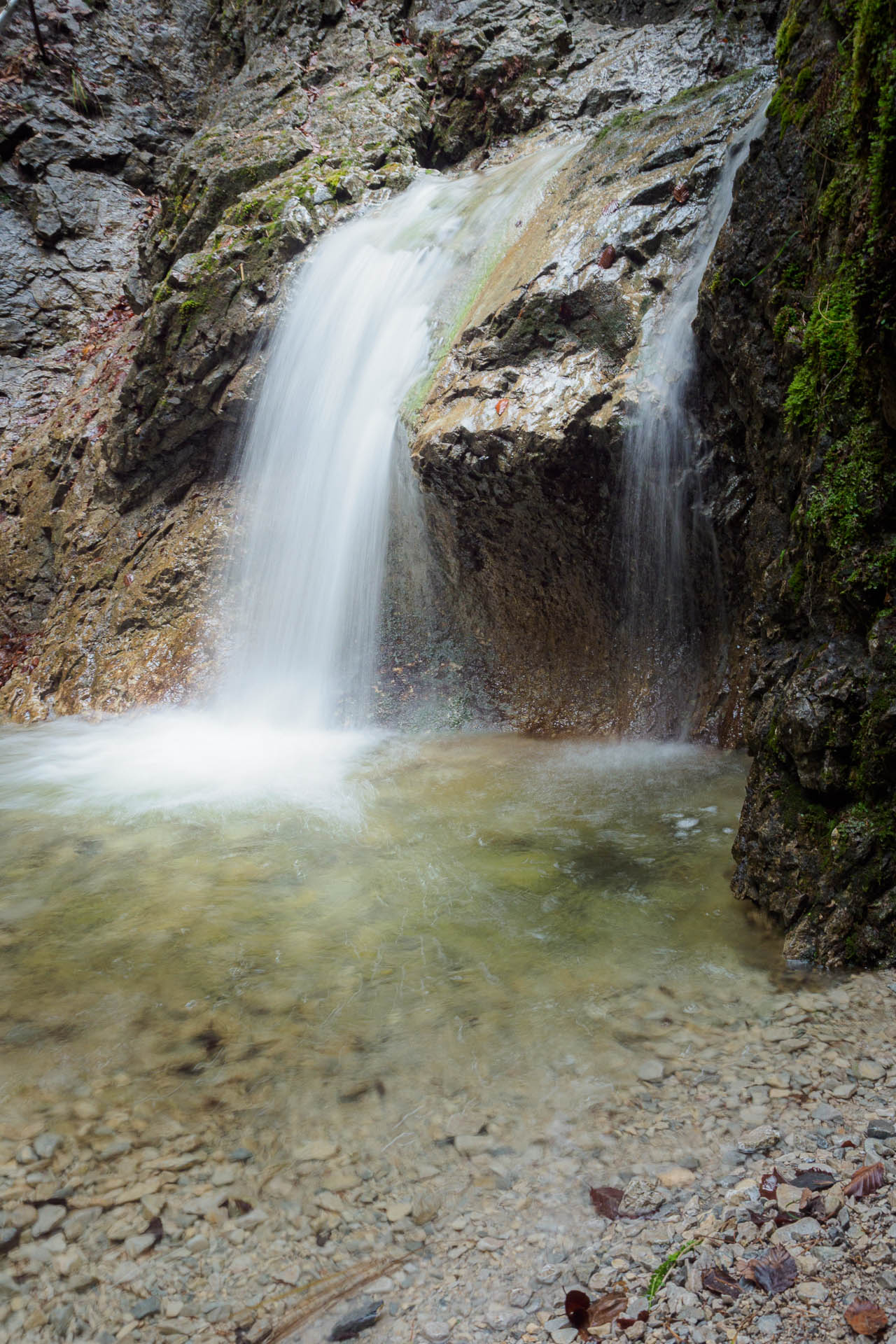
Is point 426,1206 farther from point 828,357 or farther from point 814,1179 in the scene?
point 828,357

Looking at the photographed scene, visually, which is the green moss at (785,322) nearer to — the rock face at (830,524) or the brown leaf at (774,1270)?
Result: the rock face at (830,524)

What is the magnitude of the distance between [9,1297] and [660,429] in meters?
5.25

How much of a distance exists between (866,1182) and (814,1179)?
0.33 feet

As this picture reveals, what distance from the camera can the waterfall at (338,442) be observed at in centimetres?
713

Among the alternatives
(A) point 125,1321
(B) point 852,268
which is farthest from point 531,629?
(A) point 125,1321

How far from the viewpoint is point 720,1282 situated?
4.60 feet

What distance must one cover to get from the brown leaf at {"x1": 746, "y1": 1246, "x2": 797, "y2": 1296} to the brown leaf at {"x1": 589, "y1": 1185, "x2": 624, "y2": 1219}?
33 cm

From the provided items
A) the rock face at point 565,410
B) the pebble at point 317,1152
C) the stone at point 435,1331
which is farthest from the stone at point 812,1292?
the rock face at point 565,410

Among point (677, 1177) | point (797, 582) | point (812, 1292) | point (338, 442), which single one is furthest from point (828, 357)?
point (338, 442)

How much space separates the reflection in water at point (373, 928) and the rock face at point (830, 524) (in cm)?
37

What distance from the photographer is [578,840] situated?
156 inches

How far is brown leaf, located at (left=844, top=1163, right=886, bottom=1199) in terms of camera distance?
155 cm

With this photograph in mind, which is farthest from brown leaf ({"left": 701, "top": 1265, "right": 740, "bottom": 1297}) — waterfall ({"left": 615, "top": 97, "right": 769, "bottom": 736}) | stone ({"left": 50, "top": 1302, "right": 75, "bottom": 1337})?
waterfall ({"left": 615, "top": 97, "right": 769, "bottom": 736})

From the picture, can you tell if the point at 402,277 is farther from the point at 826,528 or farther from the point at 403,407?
the point at 826,528
